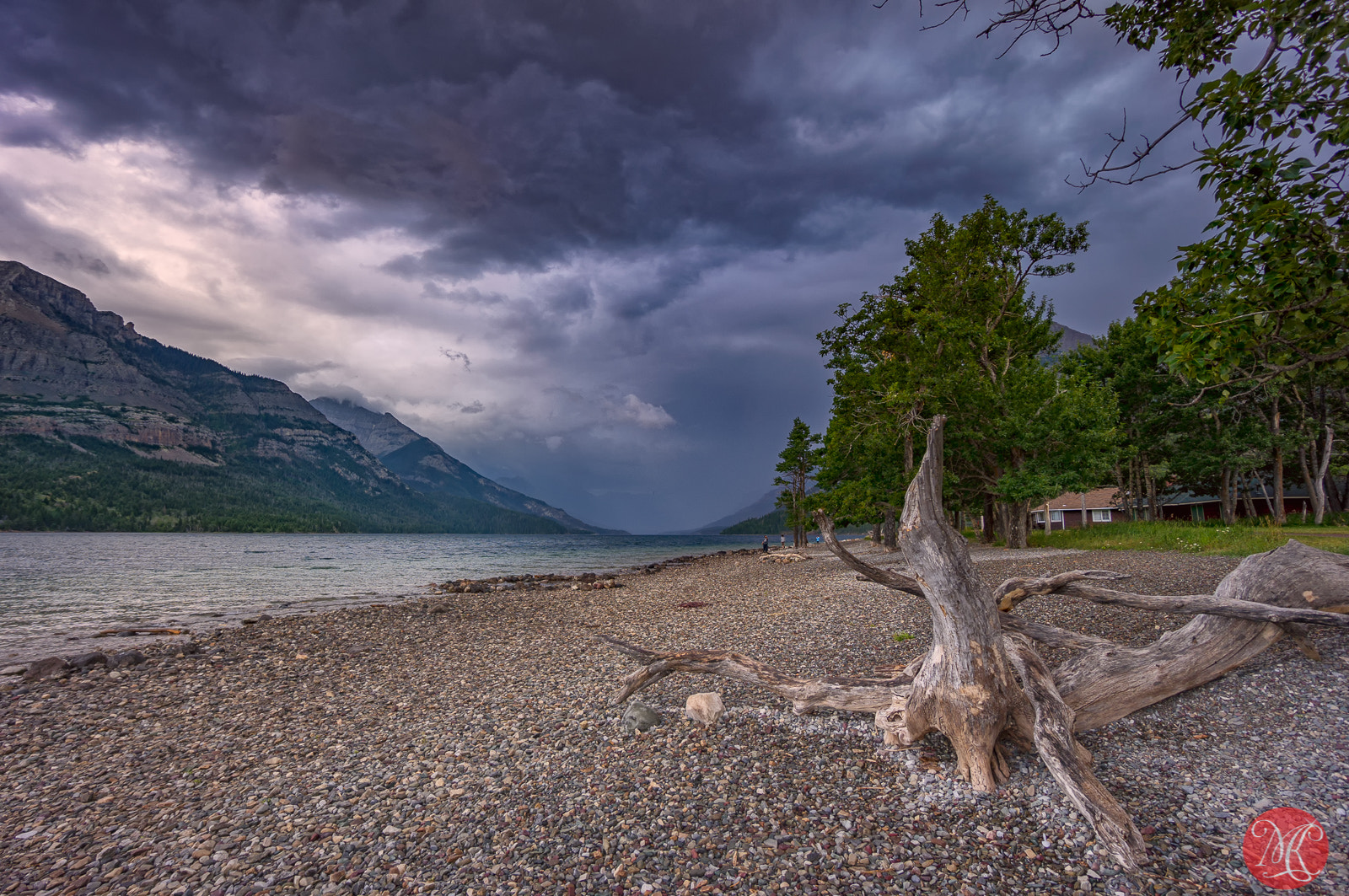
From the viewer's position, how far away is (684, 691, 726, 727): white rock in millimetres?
6766

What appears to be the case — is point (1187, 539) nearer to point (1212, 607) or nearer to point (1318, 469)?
point (1212, 607)

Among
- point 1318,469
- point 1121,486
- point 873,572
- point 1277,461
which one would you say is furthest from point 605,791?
point 1121,486

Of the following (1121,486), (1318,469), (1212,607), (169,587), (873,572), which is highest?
(1318,469)

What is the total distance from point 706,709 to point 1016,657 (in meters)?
3.56

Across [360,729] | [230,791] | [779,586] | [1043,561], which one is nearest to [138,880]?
[230,791]

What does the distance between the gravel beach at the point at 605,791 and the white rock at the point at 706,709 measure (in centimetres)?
23

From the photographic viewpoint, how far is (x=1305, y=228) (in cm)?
469

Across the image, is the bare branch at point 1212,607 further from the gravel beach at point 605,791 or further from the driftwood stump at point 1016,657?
the gravel beach at point 605,791

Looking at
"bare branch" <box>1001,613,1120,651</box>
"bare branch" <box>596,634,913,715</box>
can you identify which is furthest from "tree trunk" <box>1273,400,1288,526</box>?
"bare branch" <box>596,634,913,715</box>

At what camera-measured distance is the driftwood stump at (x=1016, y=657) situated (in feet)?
17.1

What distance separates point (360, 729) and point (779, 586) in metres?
16.7

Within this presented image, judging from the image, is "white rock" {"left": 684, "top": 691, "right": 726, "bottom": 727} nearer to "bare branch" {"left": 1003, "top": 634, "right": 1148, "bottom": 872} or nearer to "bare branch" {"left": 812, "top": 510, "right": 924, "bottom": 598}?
"bare branch" {"left": 812, "top": 510, "right": 924, "bottom": 598}

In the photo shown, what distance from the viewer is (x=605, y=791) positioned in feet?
17.4

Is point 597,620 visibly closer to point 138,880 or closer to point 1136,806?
point 138,880
